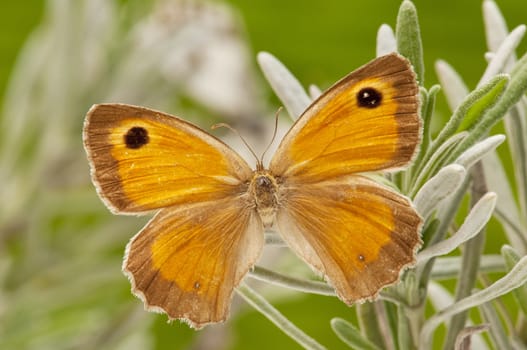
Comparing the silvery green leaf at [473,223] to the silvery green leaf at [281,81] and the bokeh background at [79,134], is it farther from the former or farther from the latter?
the bokeh background at [79,134]

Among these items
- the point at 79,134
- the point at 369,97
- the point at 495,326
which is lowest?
the point at 495,326

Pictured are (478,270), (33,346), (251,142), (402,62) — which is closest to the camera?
(402,62)

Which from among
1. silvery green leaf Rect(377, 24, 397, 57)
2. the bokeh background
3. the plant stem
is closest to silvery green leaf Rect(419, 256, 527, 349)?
the plant stem

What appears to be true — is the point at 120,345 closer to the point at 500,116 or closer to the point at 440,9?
the point at 500,116

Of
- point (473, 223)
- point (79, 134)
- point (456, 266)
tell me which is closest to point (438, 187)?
point (473, 223)

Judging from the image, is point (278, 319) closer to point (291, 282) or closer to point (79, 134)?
point (291, 282)

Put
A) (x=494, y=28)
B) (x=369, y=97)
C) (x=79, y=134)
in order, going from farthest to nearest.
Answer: (x=79, y=134) → (x=494, y=28) → (x=369, y=97)

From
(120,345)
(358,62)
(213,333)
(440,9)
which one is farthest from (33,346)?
(440,9)
